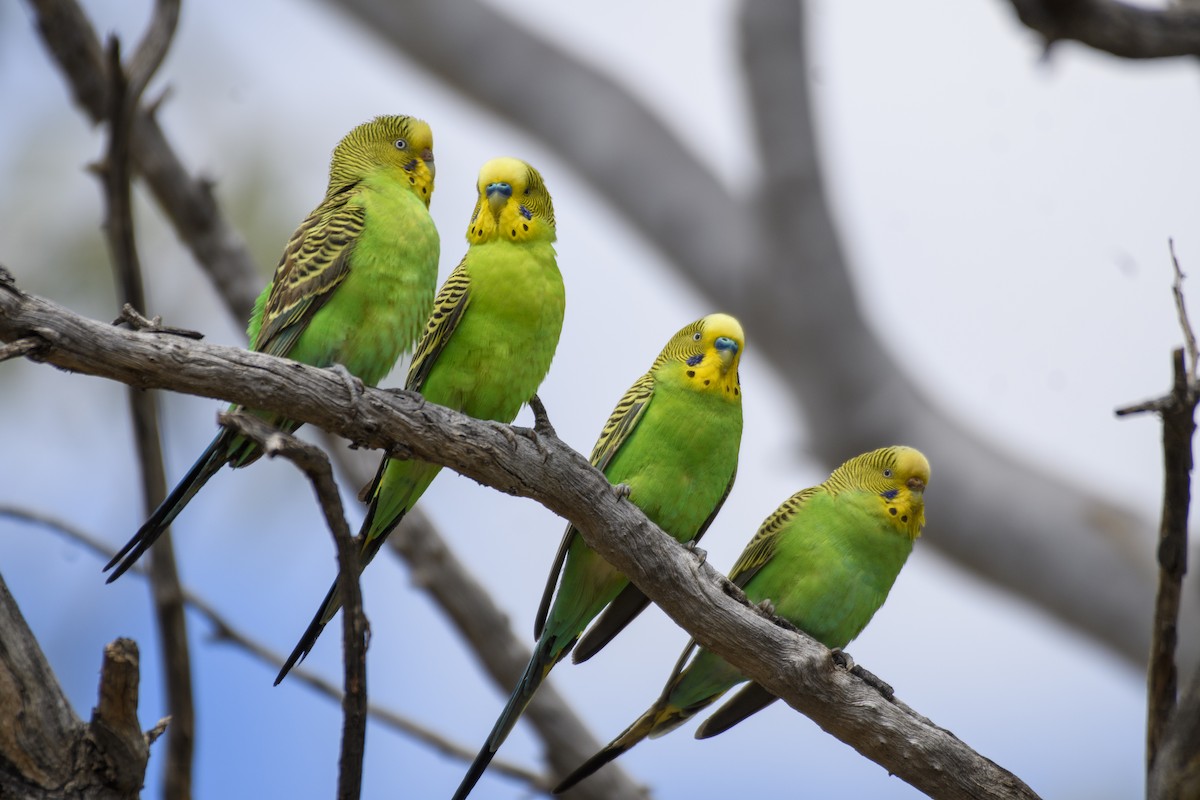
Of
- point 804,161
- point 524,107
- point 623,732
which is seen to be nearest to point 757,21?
point 804,161

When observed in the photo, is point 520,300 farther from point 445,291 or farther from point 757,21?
point 757,21

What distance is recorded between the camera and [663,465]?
4.41 meters

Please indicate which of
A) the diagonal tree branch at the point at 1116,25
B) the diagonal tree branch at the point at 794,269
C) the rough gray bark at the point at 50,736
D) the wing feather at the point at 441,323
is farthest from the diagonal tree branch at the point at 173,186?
the diagonal tree branch at the point at 794,269

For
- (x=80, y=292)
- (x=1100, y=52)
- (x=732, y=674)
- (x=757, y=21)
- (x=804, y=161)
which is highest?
(x=757, y=21)

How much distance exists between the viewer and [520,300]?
393cm

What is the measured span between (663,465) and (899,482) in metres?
0.84

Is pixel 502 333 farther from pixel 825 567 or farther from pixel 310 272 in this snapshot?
pixel 825 567

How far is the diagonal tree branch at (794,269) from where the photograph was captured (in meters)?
12.5

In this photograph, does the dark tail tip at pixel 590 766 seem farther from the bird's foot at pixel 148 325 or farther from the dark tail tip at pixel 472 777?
the bird's foot at pixel 148 325

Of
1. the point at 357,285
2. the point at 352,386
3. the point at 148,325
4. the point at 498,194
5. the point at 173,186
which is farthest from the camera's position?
the point at 173,186

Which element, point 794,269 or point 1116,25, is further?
point 794,269

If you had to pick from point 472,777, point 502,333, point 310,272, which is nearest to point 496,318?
point 502,333

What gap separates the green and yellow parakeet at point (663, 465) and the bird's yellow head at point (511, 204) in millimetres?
764

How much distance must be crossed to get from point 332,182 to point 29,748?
194 cm
